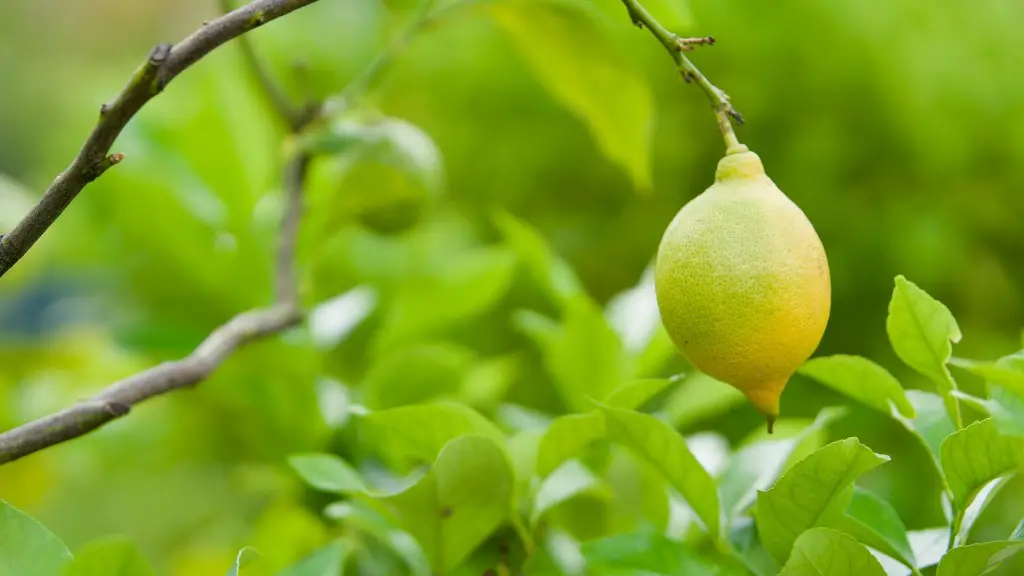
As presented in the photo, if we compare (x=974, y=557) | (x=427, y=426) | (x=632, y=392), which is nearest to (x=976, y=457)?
(x=974, y=557)

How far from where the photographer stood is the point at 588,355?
2.31 ft

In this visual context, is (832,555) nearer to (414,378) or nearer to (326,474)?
(326,474)

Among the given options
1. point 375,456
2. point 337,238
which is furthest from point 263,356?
point 337,238

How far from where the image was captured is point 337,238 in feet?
3.20

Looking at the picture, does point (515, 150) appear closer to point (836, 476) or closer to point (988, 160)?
point (988, 160)

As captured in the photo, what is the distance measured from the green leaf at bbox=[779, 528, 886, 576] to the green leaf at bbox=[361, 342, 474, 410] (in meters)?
0.35

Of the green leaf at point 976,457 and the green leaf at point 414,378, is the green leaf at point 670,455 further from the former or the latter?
the green leaf at point 414,378

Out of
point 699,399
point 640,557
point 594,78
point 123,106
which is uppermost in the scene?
point 123,106

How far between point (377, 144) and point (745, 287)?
42 centimetres

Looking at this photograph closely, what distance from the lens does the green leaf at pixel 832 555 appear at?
0.39 m

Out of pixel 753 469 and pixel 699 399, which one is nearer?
pixel 753 469

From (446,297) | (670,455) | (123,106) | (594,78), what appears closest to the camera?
(123,106)

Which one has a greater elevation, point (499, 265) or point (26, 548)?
point (26, 548)

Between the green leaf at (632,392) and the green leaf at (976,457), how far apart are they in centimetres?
12
